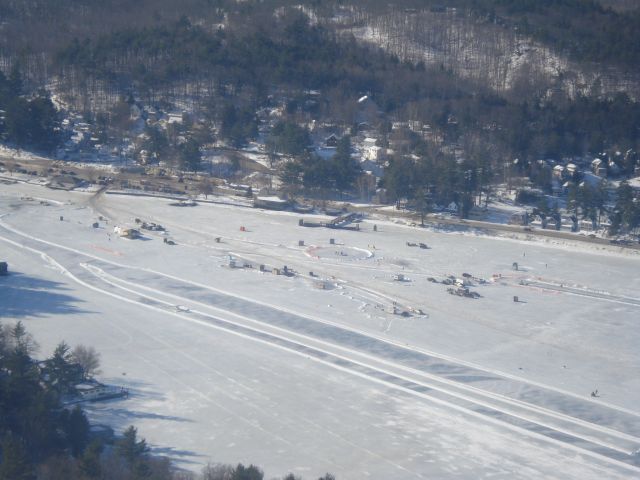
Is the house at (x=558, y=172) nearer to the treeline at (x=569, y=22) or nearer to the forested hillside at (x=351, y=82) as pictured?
the forested hillside at (x=351, y=82)

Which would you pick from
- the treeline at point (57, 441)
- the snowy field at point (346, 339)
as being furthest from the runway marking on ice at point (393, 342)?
the treeline at point (57, 441)

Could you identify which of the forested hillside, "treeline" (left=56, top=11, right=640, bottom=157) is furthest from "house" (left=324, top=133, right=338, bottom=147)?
"treeline" (left=56, top=11, right=640, bottom=157)

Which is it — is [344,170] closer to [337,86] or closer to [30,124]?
[337,86]

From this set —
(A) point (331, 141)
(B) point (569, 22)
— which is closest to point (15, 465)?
(A) point (331, 141)

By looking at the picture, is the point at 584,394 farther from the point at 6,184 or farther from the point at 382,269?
the point at 6,184

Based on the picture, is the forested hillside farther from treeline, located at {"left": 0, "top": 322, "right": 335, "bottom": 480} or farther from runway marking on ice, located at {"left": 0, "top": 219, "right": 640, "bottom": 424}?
treeline, located at {"left": 0, "top": 322, "right": 335, "bottom": 480}

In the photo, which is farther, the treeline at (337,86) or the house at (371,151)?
the treeline at (337,86)
